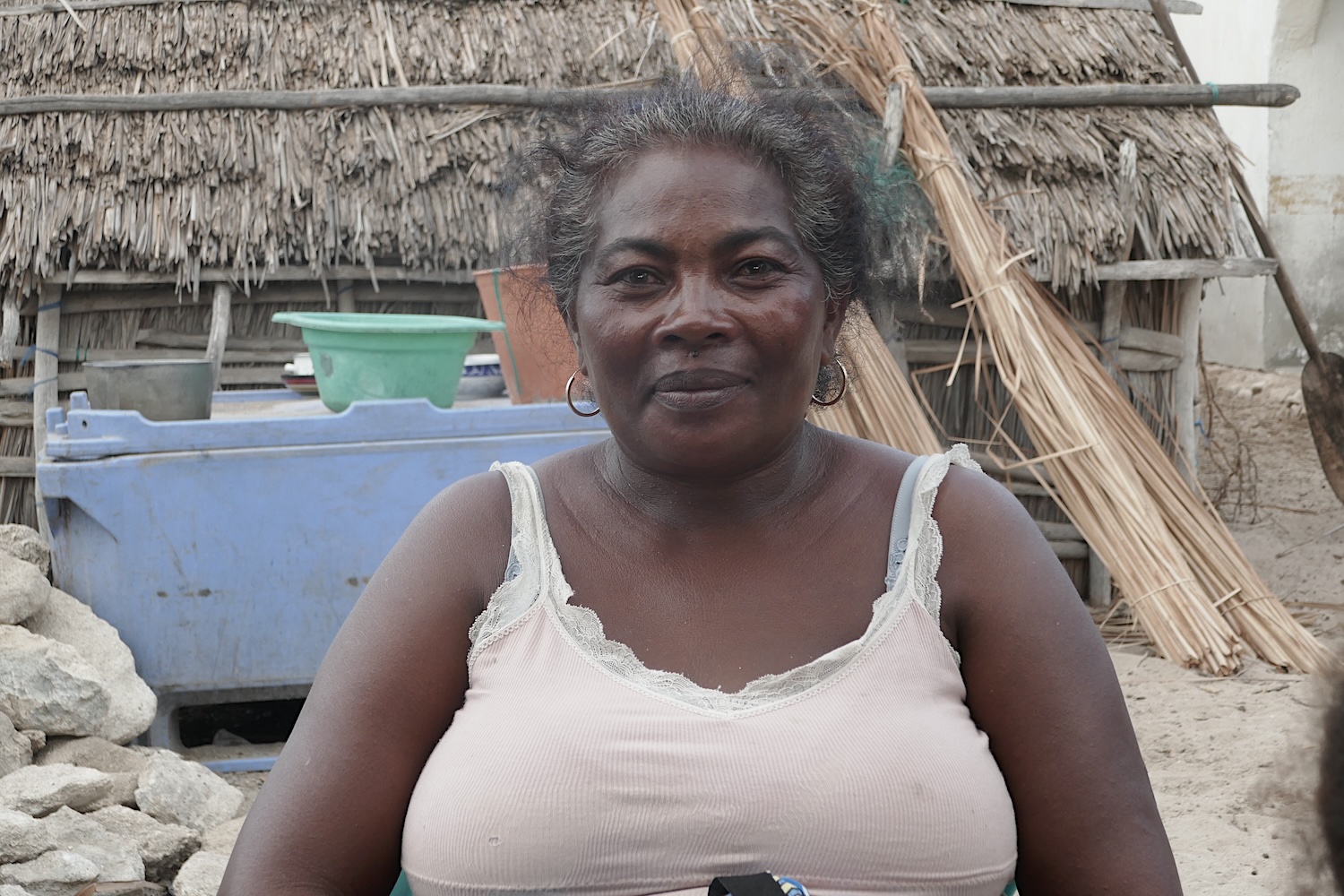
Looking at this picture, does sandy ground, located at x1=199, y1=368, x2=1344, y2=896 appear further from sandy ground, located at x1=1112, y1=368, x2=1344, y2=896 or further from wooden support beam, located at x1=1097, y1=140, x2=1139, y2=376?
wooden support beam, located at x1=1097, y1=140, x2=1139, y2=376

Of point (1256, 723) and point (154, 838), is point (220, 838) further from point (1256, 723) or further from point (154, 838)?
point (1256, 723)

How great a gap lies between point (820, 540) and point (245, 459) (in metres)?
2.71

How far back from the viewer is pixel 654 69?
19.2ft

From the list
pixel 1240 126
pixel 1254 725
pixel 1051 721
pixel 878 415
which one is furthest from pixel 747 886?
pixel 1240 126

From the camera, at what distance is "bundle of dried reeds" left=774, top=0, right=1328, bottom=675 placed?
449cm

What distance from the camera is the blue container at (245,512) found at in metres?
3.72

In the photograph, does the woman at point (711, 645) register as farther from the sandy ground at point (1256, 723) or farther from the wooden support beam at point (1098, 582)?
the wooden support beam at point (1098, 582)

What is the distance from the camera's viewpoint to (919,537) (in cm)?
→ 144

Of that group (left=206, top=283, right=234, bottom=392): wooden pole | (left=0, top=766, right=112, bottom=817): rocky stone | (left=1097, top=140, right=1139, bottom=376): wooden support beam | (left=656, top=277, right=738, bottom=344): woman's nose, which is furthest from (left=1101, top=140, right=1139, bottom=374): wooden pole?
(left=656, top=277, right=738, bottom=344): woman's nose

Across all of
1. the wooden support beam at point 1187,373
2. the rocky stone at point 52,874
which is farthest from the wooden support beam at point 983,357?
the rocky stone at point 52,874

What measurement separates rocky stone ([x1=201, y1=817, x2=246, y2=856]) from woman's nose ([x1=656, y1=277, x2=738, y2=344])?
2125 millimetres

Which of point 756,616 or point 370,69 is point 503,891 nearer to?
point 756,616

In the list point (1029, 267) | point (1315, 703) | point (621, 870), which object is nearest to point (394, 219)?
point (1029, 267)

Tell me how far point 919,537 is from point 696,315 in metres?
0.37
